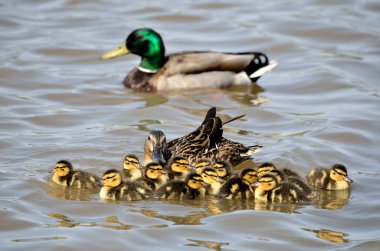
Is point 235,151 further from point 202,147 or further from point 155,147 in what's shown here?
point 155,147

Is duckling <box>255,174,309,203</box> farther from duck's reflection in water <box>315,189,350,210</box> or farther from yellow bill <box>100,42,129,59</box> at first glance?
yellow bill <box>100,42,129,59</box>

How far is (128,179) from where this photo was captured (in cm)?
862

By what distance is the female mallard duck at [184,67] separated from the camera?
1315cm

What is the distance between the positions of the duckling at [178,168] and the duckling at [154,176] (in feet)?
0.49

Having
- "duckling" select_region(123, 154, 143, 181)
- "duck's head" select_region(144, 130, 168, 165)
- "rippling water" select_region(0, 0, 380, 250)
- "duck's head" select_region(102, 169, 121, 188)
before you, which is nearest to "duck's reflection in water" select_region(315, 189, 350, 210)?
"rippling water" select_region(0, 0, 380, 250)

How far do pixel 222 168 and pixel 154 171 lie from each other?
655 millimetres

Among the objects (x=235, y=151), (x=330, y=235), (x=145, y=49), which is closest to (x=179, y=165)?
(x=235, y=151)

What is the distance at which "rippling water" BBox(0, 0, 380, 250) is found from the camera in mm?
7766

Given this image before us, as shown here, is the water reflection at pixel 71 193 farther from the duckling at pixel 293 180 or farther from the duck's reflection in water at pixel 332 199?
the duck's reflection in water at pixel 332 199

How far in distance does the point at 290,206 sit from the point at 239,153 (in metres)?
1.43

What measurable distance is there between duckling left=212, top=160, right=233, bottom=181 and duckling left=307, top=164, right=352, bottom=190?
2.58 feet

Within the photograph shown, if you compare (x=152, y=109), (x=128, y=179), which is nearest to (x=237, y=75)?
(x=152, y=109)

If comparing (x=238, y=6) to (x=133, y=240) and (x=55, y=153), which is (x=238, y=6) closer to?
(x=55, y=153)

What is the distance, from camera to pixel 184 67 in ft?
43.5
